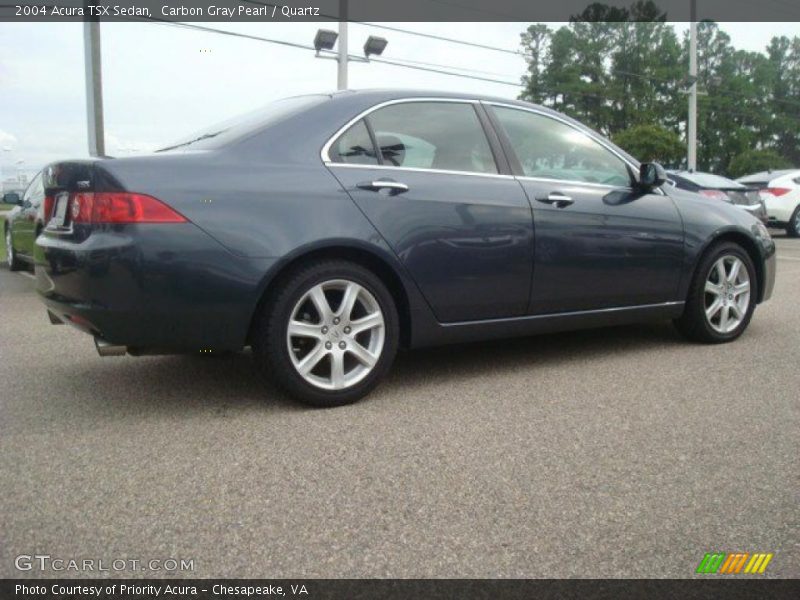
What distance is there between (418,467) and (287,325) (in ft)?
3.14

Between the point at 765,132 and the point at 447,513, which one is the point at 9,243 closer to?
the point at 447,513

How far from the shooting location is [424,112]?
4.07 meters

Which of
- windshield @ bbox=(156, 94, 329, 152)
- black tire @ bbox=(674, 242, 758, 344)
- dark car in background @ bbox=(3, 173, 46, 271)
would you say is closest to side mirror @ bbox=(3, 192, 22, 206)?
dark car in background @ bbox=(3, 173, 46, 271)

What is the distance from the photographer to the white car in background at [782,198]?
628 inches

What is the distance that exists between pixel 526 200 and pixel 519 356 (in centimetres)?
103

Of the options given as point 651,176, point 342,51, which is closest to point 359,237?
point 651,176

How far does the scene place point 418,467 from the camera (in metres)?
2.86

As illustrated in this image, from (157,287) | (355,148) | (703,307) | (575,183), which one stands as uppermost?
(355,148)

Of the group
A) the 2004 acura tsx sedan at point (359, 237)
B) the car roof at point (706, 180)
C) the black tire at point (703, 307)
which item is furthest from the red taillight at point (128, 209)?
the car roof at point (706, 180)

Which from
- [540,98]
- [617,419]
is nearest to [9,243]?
[617,419]

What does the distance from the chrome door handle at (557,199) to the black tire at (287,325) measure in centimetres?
110

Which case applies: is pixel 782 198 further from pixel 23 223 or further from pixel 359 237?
A: pixel 359 237

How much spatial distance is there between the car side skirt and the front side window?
29.9 inches

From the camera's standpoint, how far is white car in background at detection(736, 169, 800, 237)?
16.0m
